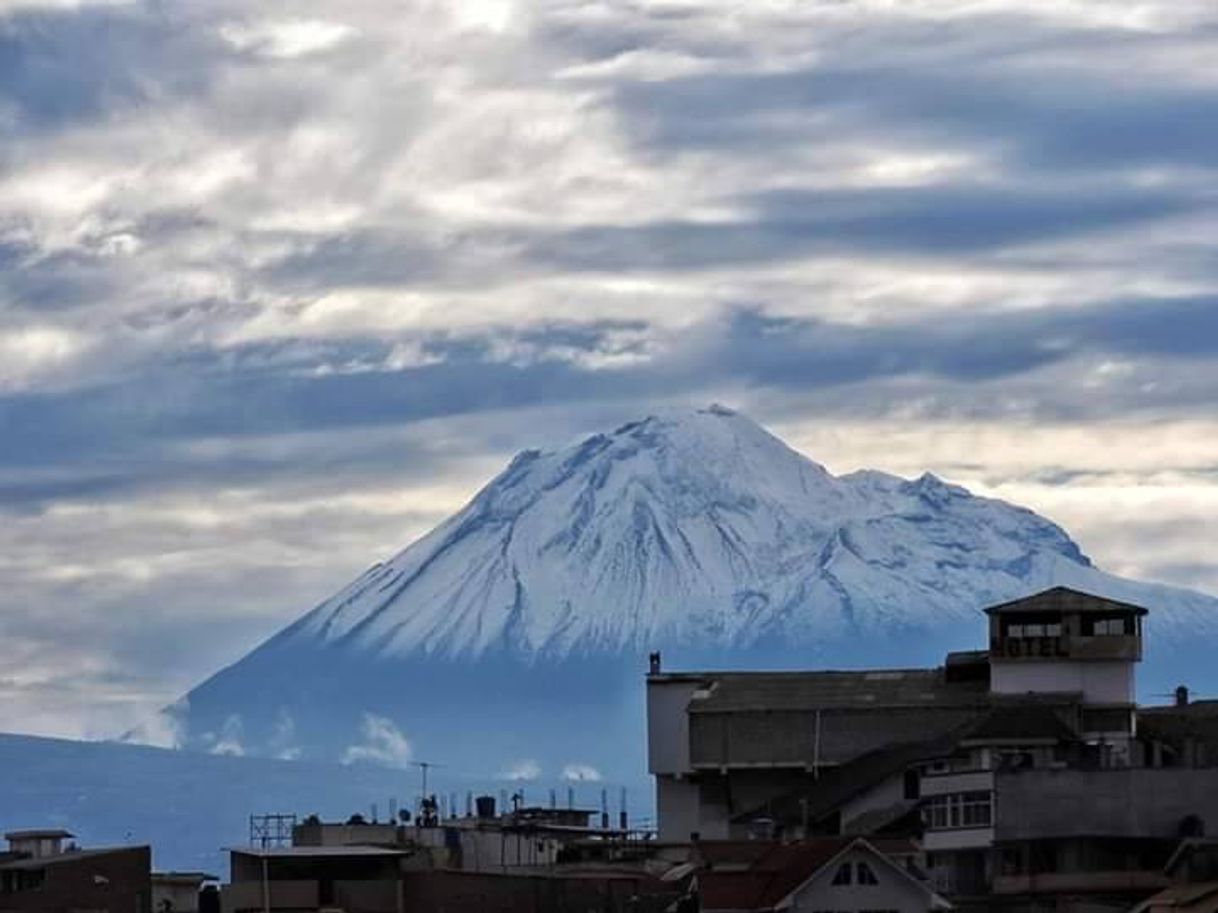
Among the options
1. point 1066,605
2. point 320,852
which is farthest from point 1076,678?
point 320,852

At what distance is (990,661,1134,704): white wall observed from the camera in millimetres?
152125

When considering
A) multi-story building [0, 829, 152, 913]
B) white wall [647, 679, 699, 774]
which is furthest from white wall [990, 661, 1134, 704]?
multi-story building [0, 829, 152, 913]

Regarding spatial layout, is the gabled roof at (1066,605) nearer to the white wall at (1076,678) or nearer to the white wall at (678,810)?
the white wall at (1076,678)

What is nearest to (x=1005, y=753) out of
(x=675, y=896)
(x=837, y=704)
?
(x=675, y=896)

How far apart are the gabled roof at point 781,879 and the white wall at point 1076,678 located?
30492 millimetres

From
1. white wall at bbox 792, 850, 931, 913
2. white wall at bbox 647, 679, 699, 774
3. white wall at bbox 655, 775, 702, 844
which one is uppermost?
white wall at bbox 647, 679, 699, 774

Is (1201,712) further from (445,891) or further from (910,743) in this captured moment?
(445,891)

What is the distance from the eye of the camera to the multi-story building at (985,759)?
122 metres

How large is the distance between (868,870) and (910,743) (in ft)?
101

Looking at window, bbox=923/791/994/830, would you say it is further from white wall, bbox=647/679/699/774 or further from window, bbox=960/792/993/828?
white wall, bbox=647/679/699/774

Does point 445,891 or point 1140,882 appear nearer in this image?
point 1140,882

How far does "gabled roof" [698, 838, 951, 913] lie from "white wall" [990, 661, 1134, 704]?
30.5m

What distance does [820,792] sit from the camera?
484 feet

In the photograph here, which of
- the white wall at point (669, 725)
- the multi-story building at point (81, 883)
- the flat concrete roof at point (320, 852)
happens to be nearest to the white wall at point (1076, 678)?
the white wall at point (669, 725)
